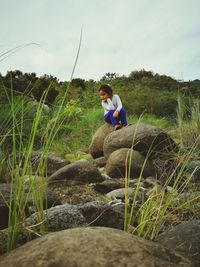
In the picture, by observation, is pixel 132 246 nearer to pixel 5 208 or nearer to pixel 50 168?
pixel 5 208

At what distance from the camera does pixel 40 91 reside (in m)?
13.6

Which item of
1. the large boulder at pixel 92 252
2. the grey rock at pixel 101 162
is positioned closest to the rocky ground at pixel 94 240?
the large boulder at pixel 92 252

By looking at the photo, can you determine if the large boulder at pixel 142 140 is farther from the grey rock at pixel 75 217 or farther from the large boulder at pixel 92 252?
the large boulder at pixel 92 252

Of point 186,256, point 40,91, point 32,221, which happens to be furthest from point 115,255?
point 40,91

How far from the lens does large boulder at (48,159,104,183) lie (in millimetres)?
5918

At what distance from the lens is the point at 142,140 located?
7.09 meters

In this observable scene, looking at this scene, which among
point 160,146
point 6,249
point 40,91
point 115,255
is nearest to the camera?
point 115,255

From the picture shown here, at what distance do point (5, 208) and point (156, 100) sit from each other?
41.4ft

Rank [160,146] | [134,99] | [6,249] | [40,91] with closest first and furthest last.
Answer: [6,249]
[160,146]
[40,91]
[134,99]

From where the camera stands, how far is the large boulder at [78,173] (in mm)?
5918

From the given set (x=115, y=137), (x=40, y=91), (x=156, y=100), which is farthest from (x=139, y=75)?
(x=115, y=137)

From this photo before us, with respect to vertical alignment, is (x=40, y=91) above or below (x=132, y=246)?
above

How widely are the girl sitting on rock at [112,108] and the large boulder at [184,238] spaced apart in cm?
621

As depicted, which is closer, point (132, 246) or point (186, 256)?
point (132, 246)
